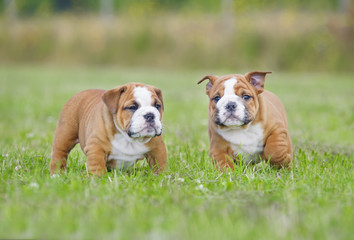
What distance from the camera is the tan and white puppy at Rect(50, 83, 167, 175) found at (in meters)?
3.73

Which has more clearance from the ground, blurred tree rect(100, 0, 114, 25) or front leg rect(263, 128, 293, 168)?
blurred tree rect(100, 0, 114, 25)

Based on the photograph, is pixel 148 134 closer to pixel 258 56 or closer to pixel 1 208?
pixel 1 208

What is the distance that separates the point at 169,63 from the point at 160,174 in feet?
71.2

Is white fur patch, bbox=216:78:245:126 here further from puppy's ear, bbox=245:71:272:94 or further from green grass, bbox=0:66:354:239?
green grass, bbox=0:66:354:239

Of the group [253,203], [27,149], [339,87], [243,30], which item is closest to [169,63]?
[243,30]

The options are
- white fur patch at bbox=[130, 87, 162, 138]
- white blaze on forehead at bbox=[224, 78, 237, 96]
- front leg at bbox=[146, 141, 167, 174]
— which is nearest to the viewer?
A: white fur patch at bbox=[130, 87, 162, 138]

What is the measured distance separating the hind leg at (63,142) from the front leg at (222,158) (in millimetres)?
1227

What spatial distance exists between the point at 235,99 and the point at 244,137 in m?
0.35

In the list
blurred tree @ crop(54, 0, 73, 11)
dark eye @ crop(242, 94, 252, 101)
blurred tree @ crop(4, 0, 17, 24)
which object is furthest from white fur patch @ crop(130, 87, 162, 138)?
blurred tree @ crop(54, 0, 73, 11)

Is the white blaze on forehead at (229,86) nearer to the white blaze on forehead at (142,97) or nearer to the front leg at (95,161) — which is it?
the white blaze on forehead at (142,97)

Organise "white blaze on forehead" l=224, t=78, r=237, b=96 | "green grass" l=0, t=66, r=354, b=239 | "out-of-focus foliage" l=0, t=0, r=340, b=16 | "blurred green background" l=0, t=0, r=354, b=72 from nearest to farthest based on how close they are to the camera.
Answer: "green grass" l=0, t=66, r=354, b=239 < "white blaze on forehead" l=224, t=78, r=237, b=96 < "blurred green background" l=0, t=0, r=354, b=72 < "out-of-focus foliage" l=0, t=0, r=340, b=16

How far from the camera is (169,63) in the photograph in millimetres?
25234

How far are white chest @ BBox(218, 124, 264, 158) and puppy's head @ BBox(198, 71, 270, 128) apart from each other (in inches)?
Answer: 3.0

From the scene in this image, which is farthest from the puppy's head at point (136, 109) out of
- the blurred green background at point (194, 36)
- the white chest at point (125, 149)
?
the blurred green background at point (194, 36)
